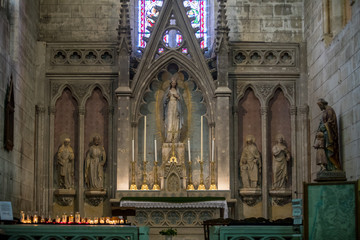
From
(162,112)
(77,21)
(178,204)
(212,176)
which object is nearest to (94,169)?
(162,112)

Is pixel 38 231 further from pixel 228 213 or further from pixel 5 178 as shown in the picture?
pixel 228 213

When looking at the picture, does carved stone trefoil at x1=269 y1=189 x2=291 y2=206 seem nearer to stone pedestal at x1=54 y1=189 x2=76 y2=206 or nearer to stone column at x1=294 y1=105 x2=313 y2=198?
stone column at x1=294 y1=105 x2=313 y2=198

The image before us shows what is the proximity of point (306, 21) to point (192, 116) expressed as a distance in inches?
180

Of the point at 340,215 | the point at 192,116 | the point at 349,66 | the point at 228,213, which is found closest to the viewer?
the point at 340,215

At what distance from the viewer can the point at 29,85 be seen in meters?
21.3

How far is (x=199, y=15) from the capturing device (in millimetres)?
24000

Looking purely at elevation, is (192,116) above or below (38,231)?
above

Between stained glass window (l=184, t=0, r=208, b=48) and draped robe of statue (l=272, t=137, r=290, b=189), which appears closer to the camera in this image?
draped robe of statue (l=272, t=137, r=290, b=189)

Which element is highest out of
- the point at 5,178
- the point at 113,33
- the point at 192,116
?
the point at 113,33

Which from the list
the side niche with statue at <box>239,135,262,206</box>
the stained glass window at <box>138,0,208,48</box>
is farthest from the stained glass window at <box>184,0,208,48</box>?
the side niche with statue at <box>239,135,262,206</box>

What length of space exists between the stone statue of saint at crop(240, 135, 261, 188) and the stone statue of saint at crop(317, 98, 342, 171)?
4.06 metres

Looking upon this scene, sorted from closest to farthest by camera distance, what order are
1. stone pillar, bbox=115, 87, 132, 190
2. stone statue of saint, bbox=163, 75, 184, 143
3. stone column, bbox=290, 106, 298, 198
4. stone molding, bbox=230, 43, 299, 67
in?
stone pillar, bbox=115, 87, 132, 190 < stone statue of saint, bbox=163, 75, 184, 143 < stone column, bbox=290, 106, 298, 198 < stone molding, bbox=230, 43, 299, 67

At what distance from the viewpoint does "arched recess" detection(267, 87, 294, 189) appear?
22.2 meters

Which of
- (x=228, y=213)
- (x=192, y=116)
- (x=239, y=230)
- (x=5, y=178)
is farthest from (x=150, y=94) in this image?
(x=239, y=230)
